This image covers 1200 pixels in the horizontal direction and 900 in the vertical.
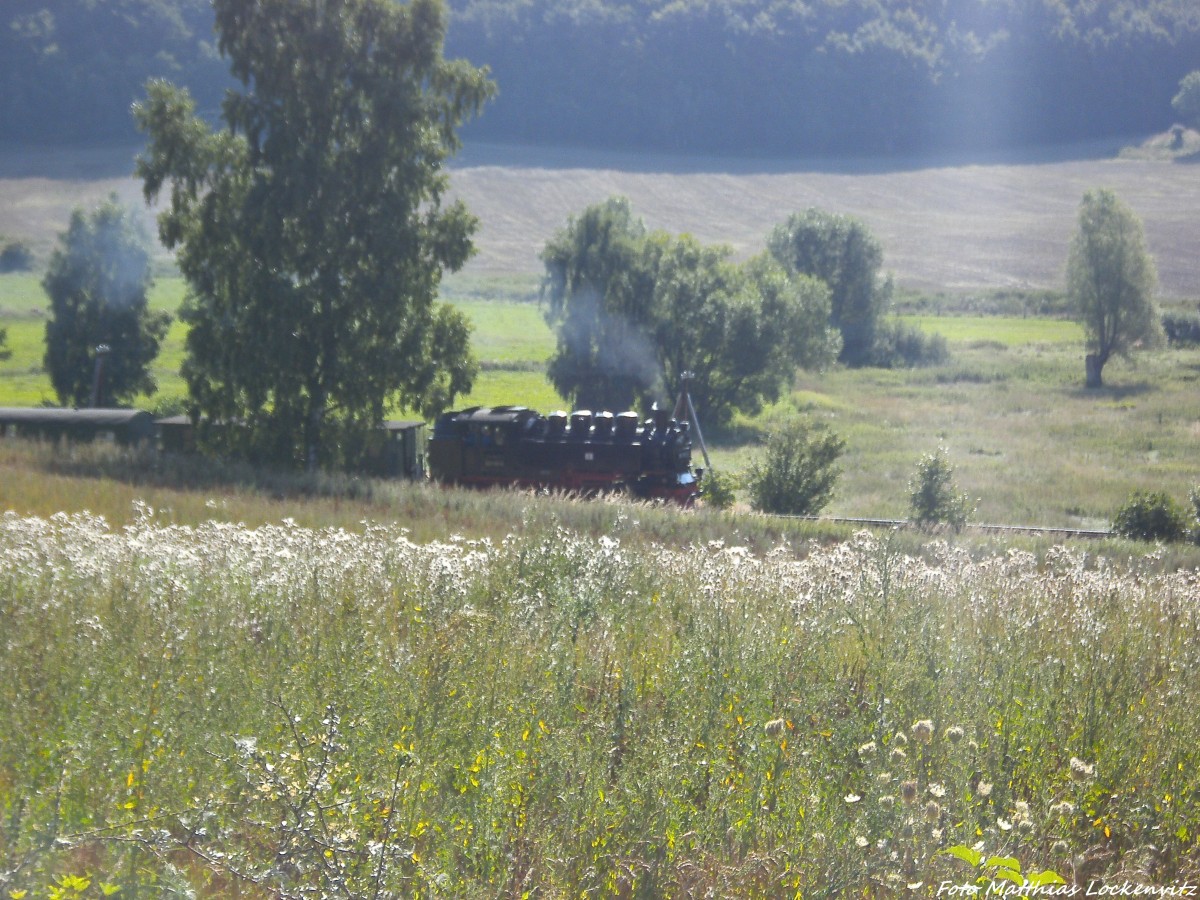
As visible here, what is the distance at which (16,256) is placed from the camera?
7481 centimetres

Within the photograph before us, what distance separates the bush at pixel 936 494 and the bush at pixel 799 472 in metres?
2.34

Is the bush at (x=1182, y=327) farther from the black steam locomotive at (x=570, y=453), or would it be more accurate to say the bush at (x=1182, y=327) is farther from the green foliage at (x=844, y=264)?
the green foliage at (x=844, y=264)

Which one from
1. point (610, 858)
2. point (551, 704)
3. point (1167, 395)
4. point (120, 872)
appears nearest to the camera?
point (120, 872)

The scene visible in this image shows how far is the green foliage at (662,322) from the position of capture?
56125 millimetres

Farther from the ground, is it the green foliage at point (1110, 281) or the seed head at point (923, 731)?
the green foliage at point (1110, 281)

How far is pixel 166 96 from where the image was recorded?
26.8 metres

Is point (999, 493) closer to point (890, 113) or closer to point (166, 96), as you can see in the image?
point (166, 96)

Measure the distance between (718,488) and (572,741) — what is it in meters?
26.0

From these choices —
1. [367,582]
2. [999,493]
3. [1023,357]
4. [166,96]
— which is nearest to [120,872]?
[367,582]

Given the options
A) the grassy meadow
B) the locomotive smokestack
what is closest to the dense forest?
the locomotive smokestack

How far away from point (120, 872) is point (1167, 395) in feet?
138

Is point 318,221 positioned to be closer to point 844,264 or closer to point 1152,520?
point 1152,520

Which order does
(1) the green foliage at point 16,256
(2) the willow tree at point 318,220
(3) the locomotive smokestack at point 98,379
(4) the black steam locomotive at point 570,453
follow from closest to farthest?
(2) the willow tree at point 318,220 < (4) the black steam locomotive at point 570,453 < (3) the locomotive smokestack at point 98,379 < (1) the green foliage at point 16,256

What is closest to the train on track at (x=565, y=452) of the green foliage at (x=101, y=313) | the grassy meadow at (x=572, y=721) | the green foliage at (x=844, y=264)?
the grassy meadow at (x=572, y=721)
